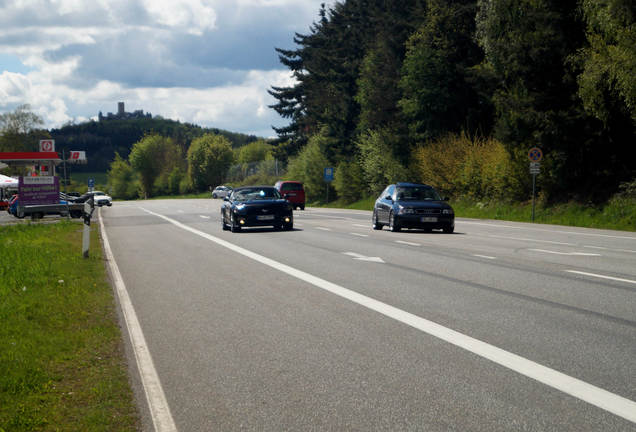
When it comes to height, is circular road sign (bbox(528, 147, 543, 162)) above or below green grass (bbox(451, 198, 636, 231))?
above

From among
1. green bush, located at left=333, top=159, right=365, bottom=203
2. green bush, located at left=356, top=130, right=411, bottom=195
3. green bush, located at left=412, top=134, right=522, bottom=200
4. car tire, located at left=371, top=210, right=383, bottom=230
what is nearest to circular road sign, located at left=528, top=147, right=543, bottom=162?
green bush, located at left=412, top=134, right=522, bottom=200

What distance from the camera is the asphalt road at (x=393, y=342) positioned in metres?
4.59

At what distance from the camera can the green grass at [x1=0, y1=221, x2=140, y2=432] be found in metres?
4.62

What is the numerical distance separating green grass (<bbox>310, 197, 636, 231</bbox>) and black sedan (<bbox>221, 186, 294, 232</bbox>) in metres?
11.6

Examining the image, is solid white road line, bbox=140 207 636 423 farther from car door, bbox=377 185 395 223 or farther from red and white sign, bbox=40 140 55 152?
red and white sign, bbox=40 140 55 152

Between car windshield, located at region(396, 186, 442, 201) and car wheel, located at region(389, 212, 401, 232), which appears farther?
car windshield, located at region(396, 186, 442, 201)

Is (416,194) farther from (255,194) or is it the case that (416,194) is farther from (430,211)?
(255,194)

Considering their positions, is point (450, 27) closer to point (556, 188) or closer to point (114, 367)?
point (556, 188)

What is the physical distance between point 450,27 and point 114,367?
141ft

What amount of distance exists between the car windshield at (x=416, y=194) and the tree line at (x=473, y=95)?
22.0ft

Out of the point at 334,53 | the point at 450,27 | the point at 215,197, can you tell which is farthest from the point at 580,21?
the point at 215,197

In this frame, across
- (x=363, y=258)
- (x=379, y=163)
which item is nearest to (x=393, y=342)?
(x=363, y=258)

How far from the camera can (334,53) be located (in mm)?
67500

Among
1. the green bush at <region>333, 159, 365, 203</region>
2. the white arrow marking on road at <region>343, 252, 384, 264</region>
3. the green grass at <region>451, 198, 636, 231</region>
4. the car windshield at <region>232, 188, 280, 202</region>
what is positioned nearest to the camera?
the white arrow marking on road at <region>343, 252, 384, 264</region>
